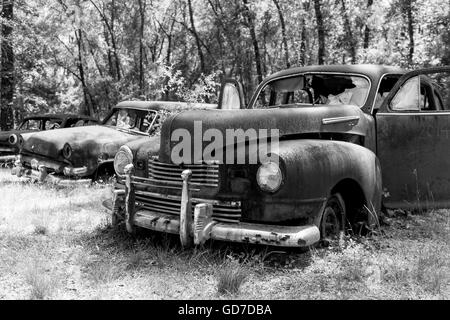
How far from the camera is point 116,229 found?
4703 millimetres

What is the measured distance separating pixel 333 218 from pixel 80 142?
505 cm

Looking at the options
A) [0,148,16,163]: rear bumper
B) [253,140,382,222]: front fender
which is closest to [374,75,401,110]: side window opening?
[253,140,382,222]: front fender

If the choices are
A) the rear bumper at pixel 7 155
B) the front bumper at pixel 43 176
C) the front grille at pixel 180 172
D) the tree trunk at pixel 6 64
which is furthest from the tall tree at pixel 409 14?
the front grille at pixel 180 172

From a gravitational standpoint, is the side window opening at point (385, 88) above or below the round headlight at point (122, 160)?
above

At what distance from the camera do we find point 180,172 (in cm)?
396

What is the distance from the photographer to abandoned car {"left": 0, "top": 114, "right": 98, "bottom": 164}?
10953mm

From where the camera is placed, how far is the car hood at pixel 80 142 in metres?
7.79

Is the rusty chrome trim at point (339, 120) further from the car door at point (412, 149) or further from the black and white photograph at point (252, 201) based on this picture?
the car door at point (412, 149)

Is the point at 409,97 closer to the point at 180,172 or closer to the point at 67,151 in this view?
the point at 180,172

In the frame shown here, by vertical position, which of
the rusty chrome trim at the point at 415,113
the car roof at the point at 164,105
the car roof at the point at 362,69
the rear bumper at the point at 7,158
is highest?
the car roof at the point at 362,69

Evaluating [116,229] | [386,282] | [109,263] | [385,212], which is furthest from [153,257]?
[385,212]

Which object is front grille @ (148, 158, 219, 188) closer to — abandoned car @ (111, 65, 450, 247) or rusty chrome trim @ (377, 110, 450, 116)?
abandoned car @ (111, 65, 450, 247)

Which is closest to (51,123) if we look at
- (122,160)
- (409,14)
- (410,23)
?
(122,160)

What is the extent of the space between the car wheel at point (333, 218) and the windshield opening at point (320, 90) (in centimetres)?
123
